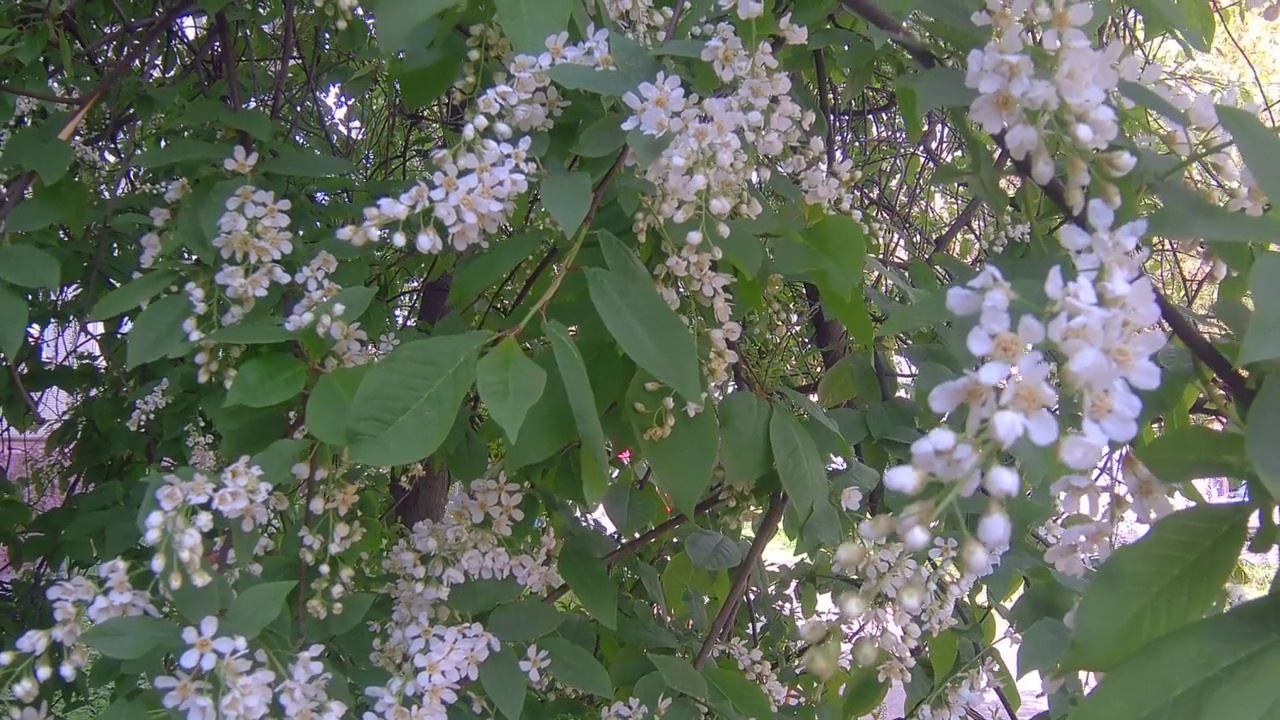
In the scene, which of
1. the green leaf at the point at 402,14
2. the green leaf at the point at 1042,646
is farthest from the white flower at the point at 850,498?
the green leaf at the point at 402,14

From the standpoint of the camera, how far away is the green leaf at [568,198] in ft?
3.34

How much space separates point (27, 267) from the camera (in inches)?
50.4

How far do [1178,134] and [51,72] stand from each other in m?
2.29

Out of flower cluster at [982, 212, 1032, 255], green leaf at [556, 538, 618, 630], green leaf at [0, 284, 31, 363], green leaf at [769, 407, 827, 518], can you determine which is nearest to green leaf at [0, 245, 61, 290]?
green leaf at [0, 284, 31, 363]

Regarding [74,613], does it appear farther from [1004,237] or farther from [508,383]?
[1004,237]

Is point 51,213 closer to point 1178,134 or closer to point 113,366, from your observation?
point 113,366

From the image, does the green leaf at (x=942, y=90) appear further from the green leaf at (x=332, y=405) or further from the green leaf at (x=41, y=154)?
the green leaf at (x=41, y=154)

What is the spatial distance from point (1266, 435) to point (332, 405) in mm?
919

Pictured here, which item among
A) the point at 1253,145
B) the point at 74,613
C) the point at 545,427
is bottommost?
the point at 74,613

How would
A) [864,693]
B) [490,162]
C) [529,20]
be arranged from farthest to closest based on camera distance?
[864,693]
[490,162]
[529,20]

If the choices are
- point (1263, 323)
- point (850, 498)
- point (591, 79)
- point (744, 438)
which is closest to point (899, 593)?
point (744, 438)

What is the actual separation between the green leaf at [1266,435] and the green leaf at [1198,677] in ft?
0.41

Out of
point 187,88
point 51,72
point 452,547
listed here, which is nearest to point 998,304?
point 452,547

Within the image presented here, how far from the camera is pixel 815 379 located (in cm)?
Result: 270
